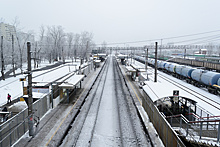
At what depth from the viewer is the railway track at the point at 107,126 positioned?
436 inches

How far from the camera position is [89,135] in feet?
38.8

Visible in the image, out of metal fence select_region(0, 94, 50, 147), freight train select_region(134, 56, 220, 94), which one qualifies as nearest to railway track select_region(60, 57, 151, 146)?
metal fence select_region(0, 94, 50, 147)

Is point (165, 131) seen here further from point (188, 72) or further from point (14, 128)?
point (188, 72)

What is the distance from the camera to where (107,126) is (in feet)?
43.9

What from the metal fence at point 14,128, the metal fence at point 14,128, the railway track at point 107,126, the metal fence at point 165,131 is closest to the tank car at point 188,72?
the railway track at point 107,126

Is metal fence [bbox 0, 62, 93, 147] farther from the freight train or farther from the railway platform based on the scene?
the freight train

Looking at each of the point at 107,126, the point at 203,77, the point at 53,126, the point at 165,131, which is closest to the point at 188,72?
the point at 203,77

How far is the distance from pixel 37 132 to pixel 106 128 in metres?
4.82

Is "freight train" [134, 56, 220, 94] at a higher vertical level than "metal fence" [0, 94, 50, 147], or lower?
higher

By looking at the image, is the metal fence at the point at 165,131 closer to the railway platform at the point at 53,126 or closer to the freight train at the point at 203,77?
the railway platform at the point at 53,126

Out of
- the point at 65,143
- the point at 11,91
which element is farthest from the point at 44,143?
the point at 11,91

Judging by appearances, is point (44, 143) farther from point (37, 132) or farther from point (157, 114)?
point (157, 114)

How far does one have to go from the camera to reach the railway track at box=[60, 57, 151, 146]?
1108 centimetres

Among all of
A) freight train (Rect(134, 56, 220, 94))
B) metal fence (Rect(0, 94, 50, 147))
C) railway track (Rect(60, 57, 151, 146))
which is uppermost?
freight train (Rect(134, 56, 220, 94))
